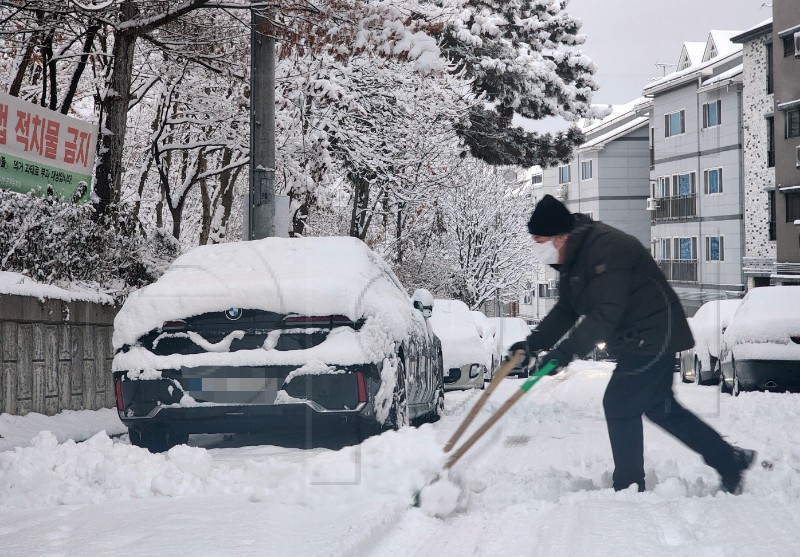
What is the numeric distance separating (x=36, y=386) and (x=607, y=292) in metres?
6.38

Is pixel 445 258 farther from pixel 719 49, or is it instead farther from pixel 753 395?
pixel 753 395

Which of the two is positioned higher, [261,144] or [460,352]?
[261,144]

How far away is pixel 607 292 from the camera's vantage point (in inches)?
224

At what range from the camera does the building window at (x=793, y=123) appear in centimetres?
4591

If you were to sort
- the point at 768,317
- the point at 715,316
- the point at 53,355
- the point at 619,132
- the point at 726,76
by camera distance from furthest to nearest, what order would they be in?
the point at 619,132 → the point at 726,76 → the point at 715,316 → the point at 768,317 → the point at 53,355

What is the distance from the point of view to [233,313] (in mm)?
7266

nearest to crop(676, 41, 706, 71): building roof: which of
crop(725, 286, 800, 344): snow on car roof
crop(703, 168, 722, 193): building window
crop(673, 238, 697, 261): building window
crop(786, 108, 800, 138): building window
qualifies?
crop(703, 168, 722, 193): building window

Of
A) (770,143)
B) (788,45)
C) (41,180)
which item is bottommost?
(41,180)

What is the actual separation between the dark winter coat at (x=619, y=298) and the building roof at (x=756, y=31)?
148 ft

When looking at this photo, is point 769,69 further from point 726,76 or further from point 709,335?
point 709,335

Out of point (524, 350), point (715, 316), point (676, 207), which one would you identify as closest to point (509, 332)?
point (715, 316)

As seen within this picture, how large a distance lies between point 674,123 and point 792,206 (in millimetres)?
13167

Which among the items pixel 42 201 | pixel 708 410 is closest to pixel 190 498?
pixel 42 201

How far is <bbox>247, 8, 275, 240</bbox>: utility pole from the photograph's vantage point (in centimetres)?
1255
